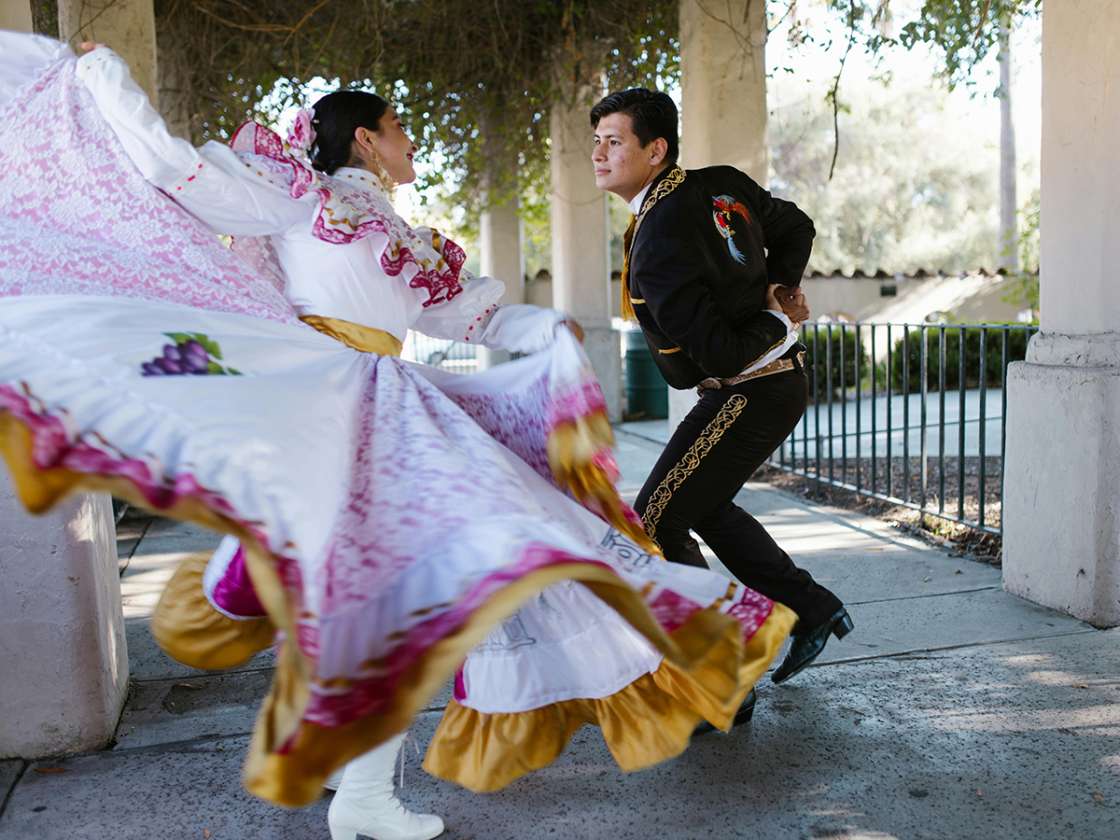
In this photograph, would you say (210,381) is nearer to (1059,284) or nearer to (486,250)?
(1059,284)

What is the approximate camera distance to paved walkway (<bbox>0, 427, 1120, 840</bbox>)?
273 cm

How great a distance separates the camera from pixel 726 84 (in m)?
6.68

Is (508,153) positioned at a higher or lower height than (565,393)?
higher

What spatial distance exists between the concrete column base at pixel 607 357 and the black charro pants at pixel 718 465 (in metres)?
7.31

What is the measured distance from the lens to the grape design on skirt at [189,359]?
2.04m

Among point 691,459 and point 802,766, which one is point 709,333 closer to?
point 691,459

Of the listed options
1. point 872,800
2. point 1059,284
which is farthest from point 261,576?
point 1059,284

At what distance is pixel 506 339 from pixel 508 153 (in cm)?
793

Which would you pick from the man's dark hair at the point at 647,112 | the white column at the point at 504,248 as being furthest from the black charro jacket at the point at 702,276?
the white column at the point at 504,248

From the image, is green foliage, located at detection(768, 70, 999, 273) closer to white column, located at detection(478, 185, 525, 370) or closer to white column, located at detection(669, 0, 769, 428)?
white column, located at detection(478, 185, 525, 370)

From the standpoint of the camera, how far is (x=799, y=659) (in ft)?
11.3

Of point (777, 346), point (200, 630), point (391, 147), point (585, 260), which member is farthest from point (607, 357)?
point (200, 630)

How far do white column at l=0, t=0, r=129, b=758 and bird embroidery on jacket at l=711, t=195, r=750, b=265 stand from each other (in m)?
2.02

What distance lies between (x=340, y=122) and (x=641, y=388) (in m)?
8.53
